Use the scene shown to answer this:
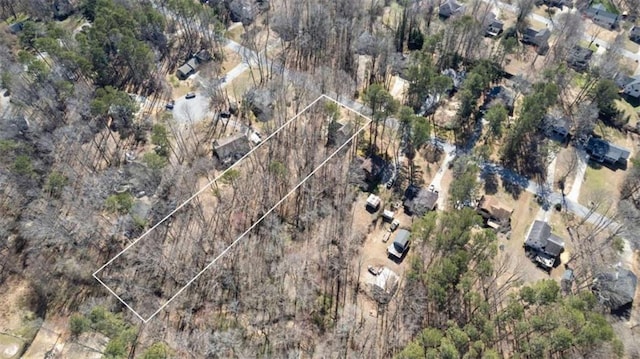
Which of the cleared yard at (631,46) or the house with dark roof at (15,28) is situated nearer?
the cleared yard at (631,46)

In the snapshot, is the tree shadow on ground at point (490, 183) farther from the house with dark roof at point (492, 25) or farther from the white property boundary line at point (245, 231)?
the house with dark roof at point (492, 25)

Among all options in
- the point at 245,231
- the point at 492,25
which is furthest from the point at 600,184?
the point at 245,231

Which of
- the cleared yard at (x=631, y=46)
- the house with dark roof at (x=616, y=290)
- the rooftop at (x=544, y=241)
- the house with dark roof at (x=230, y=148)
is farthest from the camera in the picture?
the cleared yard at (x=631, y=46)

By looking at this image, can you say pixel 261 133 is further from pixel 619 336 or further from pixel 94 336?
pixel 619 336

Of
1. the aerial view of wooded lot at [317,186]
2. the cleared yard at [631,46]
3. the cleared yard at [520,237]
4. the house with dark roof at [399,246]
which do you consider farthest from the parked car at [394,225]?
the cleared yard at [631,46]

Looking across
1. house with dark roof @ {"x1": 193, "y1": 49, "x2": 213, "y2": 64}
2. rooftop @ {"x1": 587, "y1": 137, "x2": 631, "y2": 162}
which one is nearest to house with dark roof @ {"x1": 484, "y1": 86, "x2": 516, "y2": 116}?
rooftop @ {"x1": 587, "y1": 137, "x2": 631, "y2": 162}

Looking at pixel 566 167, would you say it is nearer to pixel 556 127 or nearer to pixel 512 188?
pixel 556 127
